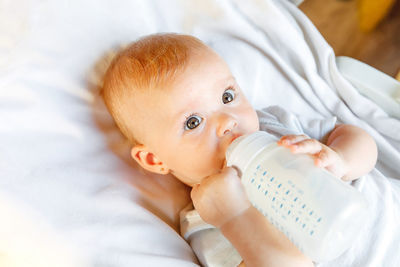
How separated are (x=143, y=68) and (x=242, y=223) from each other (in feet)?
1.18

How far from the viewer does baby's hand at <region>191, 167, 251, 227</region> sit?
2.27 ft

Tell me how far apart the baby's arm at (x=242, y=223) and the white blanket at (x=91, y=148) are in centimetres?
11

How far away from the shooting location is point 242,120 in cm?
76

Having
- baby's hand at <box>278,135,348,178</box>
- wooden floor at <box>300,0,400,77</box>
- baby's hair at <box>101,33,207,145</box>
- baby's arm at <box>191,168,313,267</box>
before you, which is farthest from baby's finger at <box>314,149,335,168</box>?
wooden floor at <box>300,0,400,77</box>

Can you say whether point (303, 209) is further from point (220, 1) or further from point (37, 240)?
point (220, 1)

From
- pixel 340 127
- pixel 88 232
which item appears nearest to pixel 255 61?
pixel 340 127

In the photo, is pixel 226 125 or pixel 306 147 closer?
pixel 306 147

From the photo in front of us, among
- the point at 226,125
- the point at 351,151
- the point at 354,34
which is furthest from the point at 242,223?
the point at 354,34

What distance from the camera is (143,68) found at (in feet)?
2.48

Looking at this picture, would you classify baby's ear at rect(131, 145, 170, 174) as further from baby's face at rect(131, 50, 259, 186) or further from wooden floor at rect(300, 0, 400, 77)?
wooden floor at rect(300, 0, 400, 77)

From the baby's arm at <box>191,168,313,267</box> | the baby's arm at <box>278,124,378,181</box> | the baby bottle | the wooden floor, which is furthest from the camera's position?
the wooden floor

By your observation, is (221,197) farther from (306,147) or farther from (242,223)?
(306,147)

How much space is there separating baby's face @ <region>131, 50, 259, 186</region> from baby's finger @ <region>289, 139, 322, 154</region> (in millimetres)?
160

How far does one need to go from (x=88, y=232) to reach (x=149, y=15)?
21.1 inches
